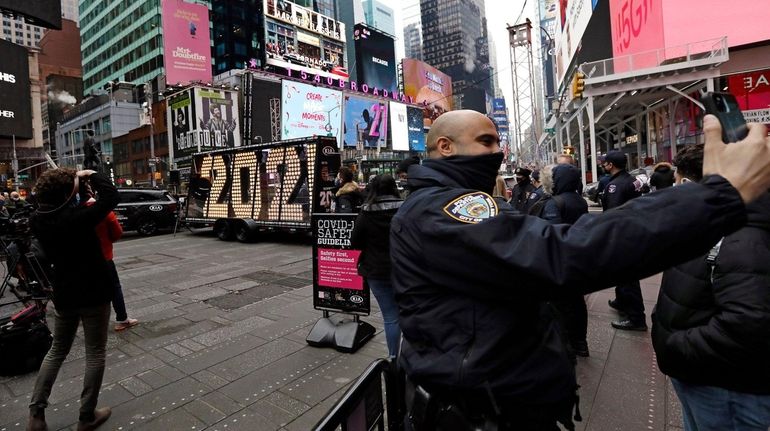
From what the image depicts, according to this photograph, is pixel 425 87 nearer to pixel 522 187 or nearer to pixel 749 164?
pixel 522 187

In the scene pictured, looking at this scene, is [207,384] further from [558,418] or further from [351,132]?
[351,132]

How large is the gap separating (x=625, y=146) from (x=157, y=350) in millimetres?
37043

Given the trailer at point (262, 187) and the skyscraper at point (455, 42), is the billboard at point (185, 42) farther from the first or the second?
the skyscraper at point (455, 42)

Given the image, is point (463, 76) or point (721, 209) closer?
point (721, 209)

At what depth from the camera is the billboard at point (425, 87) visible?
78.1 meters

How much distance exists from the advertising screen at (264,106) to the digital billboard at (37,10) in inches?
759

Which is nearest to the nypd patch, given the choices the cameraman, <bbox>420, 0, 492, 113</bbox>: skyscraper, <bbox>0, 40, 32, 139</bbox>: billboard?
the cameraman

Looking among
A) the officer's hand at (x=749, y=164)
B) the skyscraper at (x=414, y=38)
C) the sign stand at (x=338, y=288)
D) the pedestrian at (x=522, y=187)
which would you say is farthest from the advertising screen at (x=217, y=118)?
the skyscraper at (x=414, y=38)

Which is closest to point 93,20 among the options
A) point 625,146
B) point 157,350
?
point 625,146

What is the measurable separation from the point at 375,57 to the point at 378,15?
361 feet

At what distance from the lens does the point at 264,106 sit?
123 ft

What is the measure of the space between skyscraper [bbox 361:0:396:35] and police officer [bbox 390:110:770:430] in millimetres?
170011

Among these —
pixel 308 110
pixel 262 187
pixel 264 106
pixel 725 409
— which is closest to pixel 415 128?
pixel 308 110

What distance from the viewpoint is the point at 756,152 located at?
101 centimetres
